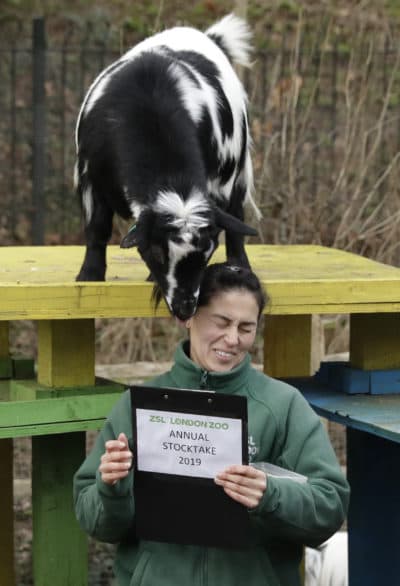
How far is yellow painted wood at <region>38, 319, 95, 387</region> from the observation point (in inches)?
151

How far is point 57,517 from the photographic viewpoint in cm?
391

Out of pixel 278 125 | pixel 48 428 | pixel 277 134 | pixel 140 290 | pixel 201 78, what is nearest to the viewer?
pixel 48 428

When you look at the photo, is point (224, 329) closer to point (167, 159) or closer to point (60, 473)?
point (60, 473)

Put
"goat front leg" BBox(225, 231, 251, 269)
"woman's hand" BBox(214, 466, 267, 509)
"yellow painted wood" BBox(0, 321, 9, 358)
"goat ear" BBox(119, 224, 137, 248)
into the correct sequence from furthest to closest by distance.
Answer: "yellow painted wood" BBox(0, 321, 9, 358) < "goat front leg" BBox(225, 231, 251, 269) < "goat ear" BBox(119, 224, 137, 248) < "woman's hand" BBox(214, 466, 267, 509)

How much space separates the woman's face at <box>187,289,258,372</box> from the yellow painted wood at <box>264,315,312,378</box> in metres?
1.83

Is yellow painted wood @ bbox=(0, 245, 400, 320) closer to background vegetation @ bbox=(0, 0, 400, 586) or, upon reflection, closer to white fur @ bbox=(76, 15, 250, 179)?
white fur @ bbox=(76, 15, 250, 179)

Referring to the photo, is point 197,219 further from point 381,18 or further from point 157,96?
point 381,18

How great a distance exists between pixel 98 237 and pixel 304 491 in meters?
2.04

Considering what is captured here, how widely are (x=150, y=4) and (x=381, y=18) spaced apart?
298cm

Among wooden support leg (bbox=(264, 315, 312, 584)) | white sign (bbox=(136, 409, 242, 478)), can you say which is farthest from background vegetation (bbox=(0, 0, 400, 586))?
white sign (bbox=(136, 409, 242, 478))

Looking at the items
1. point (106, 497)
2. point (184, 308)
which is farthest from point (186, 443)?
point (184, 308)

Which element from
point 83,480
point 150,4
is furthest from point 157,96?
point 150,4

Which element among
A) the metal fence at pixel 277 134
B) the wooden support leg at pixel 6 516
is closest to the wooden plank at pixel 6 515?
the wooden support leg at pixel 6 516

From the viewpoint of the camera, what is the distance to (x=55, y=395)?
3.85m
